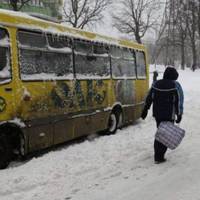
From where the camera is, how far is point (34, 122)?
8.73 m

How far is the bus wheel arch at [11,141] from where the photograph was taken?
8.07 meters

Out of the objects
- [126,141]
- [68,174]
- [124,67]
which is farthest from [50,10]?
[68,174]

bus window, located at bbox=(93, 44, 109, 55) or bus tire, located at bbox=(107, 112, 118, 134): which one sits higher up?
bus window, located at bbox=(93, 44, 109, 55)

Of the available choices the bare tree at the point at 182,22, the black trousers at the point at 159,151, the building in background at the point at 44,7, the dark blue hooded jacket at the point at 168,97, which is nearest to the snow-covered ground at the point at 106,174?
the black trousers at the point at 159,151

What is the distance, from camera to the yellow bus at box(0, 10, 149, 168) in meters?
8.12

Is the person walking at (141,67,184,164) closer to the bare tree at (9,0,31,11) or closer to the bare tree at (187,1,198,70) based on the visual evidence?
the bare tree at (9,0,31,11)

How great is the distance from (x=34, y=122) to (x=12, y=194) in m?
2.36

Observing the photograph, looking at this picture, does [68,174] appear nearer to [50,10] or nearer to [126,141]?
[126,141]

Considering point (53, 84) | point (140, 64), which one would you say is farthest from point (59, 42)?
point (140, 64)

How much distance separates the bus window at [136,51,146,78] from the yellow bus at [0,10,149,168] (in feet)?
4.40

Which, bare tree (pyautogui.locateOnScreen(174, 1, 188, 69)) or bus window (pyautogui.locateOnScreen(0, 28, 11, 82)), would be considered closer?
bus window (pyautogui.locateOnScreen(0, 28, 11, 82))

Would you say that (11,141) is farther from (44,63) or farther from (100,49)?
(100,49)

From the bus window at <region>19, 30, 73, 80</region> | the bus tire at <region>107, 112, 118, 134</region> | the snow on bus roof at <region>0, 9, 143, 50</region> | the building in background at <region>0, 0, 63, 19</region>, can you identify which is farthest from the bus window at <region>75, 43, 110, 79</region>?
the building in background at <region>0, 0, 63, 19</region>

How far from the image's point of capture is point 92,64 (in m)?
11.4
